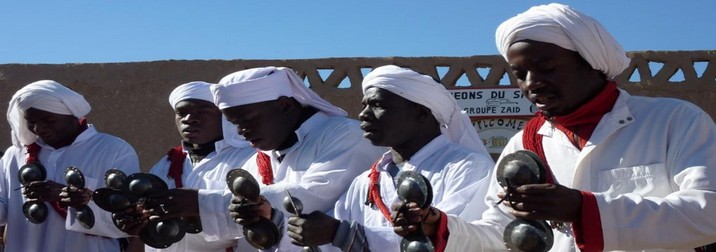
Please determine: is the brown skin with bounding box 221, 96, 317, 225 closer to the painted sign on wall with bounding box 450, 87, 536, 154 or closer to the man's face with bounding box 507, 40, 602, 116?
the man's face with bounding box 507, 40, 602, 116

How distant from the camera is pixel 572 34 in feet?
12.3

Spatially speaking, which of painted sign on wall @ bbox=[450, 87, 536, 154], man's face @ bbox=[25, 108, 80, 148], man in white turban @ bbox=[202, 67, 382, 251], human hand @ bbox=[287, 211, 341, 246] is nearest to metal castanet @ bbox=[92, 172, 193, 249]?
man in white turban @ bbox=[202, 67, 382, 251]

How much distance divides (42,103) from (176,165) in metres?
1.06

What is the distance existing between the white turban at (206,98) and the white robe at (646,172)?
3.28 meters

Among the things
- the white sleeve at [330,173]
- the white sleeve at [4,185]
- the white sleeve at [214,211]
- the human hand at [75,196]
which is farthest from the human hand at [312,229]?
the white sleeve at [4,185]

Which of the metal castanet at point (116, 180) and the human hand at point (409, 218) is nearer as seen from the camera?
the human hand at point (409, 218)

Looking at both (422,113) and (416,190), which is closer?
(416,190)

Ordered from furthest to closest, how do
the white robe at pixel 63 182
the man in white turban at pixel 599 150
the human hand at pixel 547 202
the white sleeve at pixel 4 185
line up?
the white sleeve at pixel 4 185, the white robe at pixel 63 182, the man in white turban at pixel 599 150, the human hand at pixel 547 202

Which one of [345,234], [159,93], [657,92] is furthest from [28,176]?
[657,92]

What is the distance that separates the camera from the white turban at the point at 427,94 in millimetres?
5062

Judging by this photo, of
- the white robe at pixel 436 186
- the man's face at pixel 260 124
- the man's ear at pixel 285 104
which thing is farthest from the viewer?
the man's ear at pixel 285 104

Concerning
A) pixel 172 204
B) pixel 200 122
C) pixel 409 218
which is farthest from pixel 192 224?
pixel 409 218

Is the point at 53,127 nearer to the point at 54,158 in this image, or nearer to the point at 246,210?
the point at 54,158

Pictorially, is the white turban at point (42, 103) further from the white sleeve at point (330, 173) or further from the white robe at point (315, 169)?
the white sleeve at point (330, 173)
